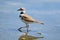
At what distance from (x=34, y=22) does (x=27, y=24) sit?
20cm

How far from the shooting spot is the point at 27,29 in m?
3.86

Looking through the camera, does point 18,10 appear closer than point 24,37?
No

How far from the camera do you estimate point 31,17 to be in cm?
427

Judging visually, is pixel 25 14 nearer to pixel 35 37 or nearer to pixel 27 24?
pixel 27 24

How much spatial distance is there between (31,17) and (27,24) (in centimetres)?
25

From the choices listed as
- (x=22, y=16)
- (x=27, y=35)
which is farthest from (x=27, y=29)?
(x=22, y=16)

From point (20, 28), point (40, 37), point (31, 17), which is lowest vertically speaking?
point (40, 37)

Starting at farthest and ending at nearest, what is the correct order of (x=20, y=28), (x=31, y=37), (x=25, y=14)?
(x=25, y=14)
(x=20, y=28)
(x=31, y=37)

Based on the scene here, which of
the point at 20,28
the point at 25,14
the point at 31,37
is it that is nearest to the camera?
the point at 31,37

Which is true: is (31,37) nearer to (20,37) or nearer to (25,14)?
(20,37)

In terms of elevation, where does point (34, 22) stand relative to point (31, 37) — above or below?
above

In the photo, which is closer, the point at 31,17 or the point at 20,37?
the point at 20,37

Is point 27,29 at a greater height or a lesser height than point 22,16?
lesser

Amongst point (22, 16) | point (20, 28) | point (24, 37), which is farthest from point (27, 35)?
point (22, 16)
